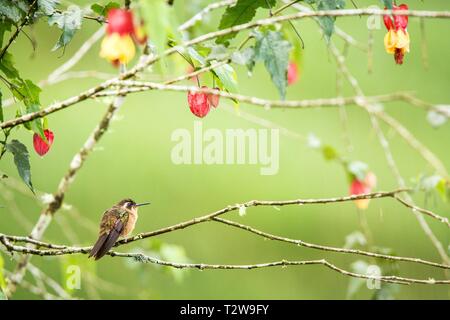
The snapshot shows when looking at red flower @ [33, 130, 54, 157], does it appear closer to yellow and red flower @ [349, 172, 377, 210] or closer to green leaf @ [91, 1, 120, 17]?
green leaf @ [91, 1, 120, 17]

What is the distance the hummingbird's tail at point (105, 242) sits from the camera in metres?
0.93

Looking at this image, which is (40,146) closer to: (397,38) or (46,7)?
(46,7)

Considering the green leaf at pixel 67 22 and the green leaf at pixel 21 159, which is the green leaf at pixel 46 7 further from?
the green leaf at pixel 21 159

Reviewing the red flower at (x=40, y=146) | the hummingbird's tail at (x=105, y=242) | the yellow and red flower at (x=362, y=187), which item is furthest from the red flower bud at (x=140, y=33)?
the yellow and red flower at (x=362, y=187)

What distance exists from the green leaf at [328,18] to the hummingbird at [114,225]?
1.45 ft

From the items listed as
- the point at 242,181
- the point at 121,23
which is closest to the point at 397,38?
the point at 121,23

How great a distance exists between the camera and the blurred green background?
232 cm

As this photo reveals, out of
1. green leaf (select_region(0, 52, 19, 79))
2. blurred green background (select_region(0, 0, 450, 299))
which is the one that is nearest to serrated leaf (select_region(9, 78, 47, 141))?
green leaf (select_region(0, 52, 19, 79))

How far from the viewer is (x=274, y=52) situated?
0.61 metres

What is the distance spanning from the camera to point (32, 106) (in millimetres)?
777

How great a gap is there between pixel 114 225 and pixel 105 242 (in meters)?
0.07

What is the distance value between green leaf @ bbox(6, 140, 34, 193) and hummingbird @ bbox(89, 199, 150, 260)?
0.21m

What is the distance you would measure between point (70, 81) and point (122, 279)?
3.48 ft
